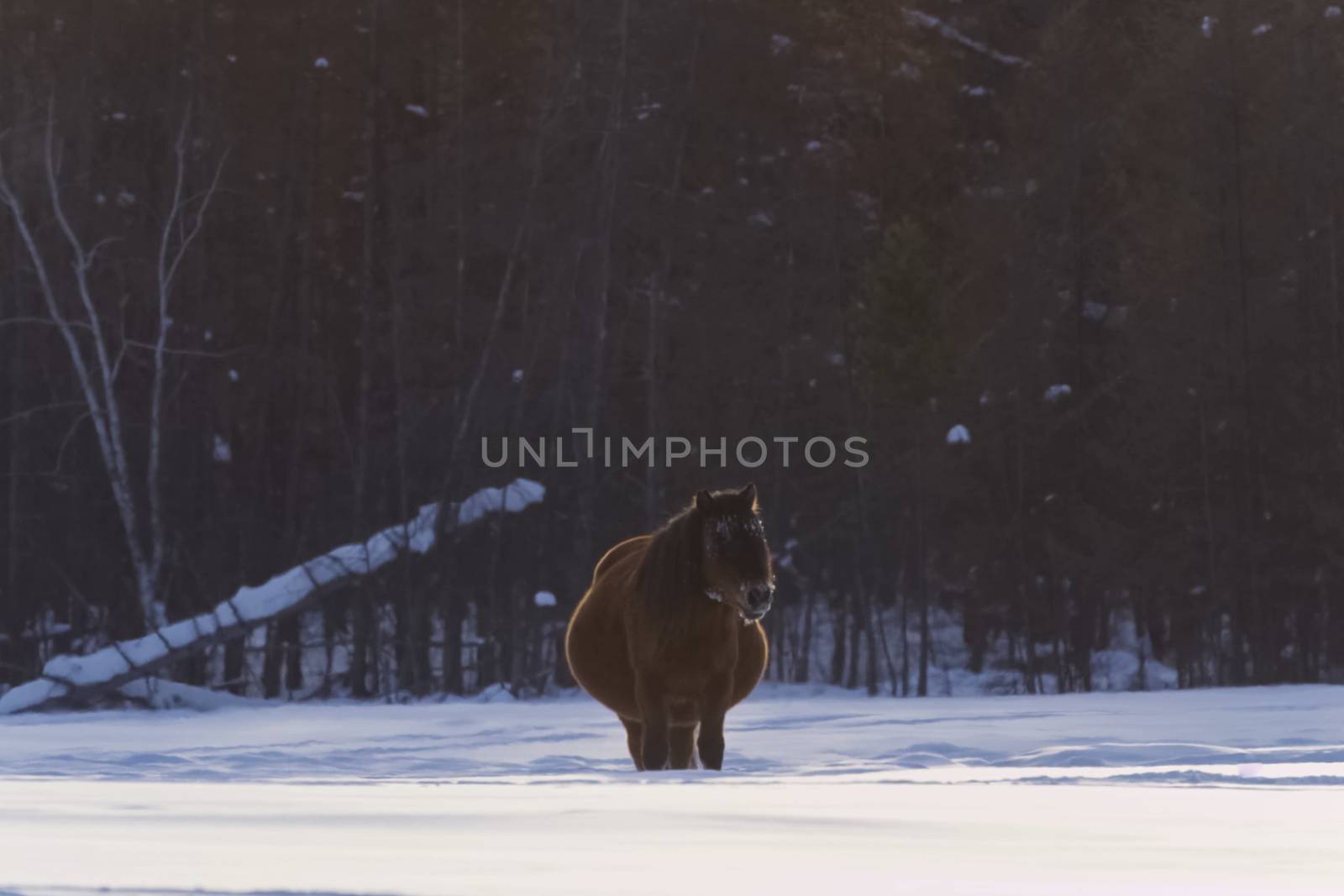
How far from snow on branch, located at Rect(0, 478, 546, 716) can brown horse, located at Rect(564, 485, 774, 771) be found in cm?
1114

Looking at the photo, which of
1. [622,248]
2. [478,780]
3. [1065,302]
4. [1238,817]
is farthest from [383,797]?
[1065,302]

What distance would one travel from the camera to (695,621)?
998 centimetres

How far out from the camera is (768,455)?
26766 millimetres

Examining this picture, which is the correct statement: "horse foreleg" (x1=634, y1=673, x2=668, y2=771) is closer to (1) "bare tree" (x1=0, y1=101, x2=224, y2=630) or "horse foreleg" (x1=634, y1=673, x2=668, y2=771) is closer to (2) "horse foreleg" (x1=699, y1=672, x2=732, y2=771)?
(2) "horse foreleg" (x1=699, y1=672, x2=732, y2=771)

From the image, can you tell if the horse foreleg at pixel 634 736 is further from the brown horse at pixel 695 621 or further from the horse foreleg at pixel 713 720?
the horse foreleg at pixel 713 720

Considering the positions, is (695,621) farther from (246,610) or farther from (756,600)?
(246,610)

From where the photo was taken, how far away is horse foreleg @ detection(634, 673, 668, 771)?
10086 mm

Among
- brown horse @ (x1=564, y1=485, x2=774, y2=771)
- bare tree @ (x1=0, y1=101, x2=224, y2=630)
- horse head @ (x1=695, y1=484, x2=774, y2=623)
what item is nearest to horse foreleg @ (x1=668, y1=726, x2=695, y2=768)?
brown horse @ (x1=564, y1=485, x2=774, y2=771)

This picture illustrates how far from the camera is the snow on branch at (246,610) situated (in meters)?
20.4

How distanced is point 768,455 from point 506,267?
4.05 metres

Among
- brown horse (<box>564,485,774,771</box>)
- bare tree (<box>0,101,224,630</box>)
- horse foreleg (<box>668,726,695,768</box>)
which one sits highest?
bare tree (<box>0,101,224,630</box>)

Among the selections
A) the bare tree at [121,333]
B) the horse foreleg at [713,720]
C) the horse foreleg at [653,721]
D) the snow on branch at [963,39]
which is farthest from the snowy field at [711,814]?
the snow on branch at [963,39]

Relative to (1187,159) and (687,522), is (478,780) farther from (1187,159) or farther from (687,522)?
(1187,159)

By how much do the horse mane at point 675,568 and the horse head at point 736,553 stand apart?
0.04 metres
